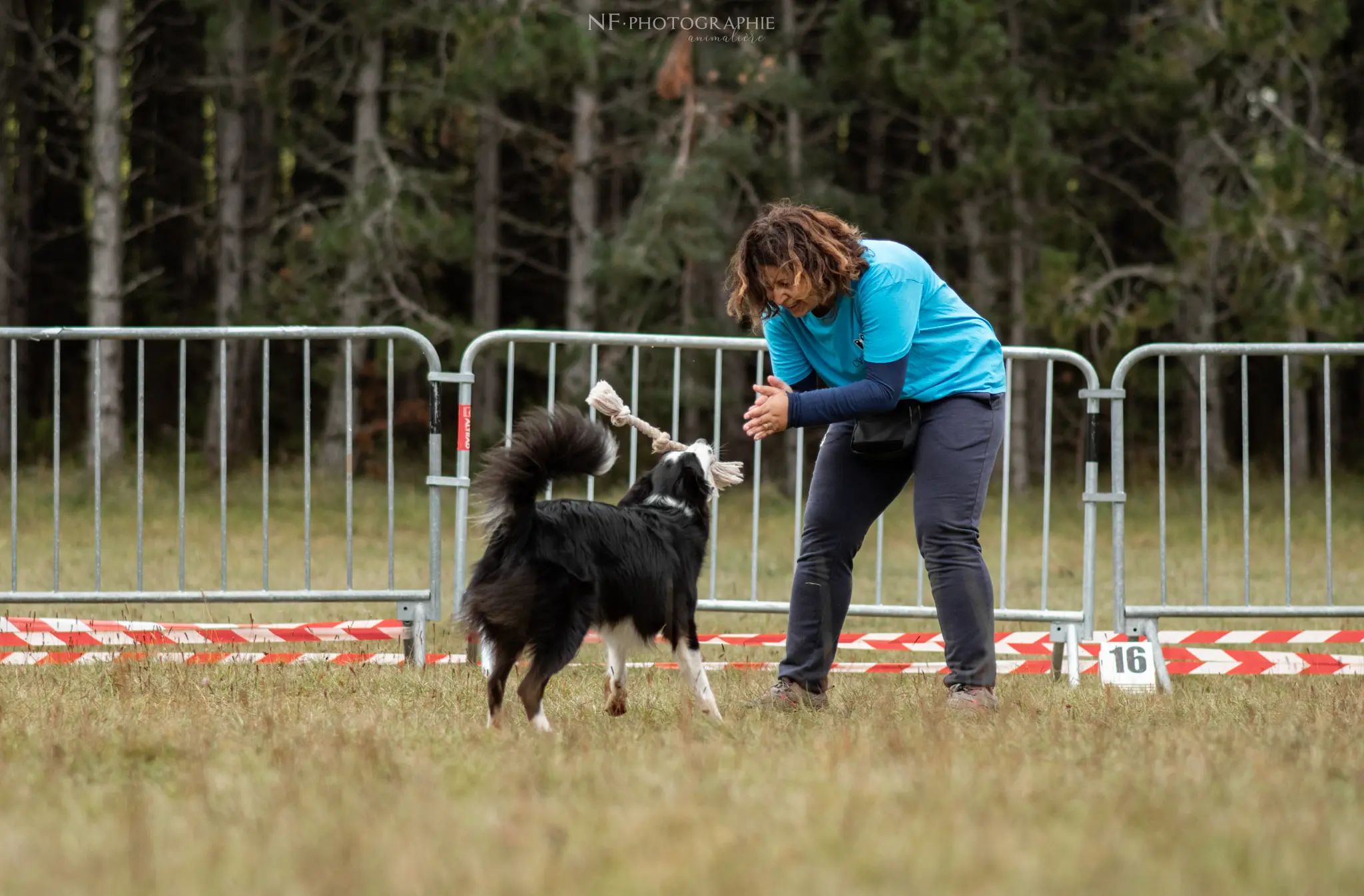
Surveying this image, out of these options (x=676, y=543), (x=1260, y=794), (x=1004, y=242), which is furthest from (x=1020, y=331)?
(x=1260, y=794)

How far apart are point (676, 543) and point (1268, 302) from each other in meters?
12.7

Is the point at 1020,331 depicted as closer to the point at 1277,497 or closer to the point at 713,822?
the point at 1277,497

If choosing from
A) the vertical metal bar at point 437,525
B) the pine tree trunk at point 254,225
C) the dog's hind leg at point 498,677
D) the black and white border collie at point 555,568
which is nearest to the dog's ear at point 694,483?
the black and white border collie at point 555,568

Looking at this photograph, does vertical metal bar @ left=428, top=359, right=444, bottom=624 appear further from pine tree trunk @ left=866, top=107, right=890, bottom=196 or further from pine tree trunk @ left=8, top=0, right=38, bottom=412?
pine tree trunk @ left=8, top=0, right=38, bottom=412

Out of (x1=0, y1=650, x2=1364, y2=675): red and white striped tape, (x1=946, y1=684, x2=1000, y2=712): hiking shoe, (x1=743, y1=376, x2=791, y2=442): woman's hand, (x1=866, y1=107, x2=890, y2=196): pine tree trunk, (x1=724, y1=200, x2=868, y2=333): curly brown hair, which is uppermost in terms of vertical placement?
(x1=866, y1=107, x2=890, y2=196): pine tree trunk

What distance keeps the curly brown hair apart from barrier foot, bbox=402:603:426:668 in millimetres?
2317

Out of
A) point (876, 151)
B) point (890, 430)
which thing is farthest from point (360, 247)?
→ point (890, 430)

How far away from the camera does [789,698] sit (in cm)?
542

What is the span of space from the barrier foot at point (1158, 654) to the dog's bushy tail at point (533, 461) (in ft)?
9.17

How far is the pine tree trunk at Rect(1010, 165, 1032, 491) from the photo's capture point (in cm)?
1778

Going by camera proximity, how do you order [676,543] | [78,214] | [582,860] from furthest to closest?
[78,214]
[676,543]
[582,860]

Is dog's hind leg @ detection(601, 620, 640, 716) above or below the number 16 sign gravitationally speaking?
above

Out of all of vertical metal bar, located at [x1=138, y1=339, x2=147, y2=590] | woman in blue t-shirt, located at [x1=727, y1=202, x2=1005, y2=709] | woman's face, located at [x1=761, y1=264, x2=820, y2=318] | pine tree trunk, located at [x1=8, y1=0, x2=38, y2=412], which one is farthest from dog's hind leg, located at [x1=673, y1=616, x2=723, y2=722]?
pine tree trunk, located at [x1=8, y1=0, x2=38, y2=412]

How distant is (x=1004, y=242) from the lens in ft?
61.3
